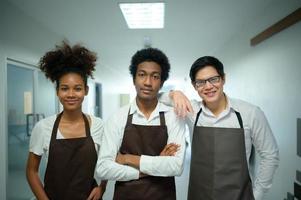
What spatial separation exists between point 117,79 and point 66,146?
778 cm

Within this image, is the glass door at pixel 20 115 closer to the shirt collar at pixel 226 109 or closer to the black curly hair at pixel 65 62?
the black curly hair at pixel 65 62

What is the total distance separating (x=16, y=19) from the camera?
2727 mm

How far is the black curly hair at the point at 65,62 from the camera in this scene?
56.7 inches

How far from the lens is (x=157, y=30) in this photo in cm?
358

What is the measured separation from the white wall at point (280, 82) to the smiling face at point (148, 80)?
1.46 meters

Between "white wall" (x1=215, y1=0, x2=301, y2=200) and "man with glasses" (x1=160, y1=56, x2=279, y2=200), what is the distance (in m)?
0.89

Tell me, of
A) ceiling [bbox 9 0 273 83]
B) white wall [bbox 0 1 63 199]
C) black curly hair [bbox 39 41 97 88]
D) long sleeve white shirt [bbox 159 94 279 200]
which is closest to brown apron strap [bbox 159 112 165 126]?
long sleeve white shirt [bbox 159 94 279 200]

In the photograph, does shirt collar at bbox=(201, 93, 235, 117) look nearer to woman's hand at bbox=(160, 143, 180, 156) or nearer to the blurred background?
woman's hand at bbox=(160, 143, 180, 156)

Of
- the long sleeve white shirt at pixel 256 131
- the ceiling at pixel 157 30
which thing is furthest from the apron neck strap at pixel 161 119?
the ceiling at pixel 157 30

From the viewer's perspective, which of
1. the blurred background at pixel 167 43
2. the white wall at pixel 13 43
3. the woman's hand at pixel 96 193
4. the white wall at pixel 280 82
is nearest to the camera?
the woman's hand at pixel 96 193

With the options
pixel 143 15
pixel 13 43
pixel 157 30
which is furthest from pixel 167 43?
pixel 13 43

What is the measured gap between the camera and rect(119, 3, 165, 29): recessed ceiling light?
8.60 ft

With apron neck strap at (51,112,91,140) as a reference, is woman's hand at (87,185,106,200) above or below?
below

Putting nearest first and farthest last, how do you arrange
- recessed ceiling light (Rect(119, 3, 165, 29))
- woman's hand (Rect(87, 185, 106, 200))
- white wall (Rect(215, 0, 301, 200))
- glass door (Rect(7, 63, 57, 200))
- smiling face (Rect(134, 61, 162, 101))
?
smiling face (Rect(134, 61, 162, 101)) → woman's hand (Rect(87, 185, 106, 200)) → white wall (Rect(215, 0, 301, 200)) → recessed ceiling light (Rect(119, 3, 165, 29)) → glass door (Rect(7, 63, 57, 200))
